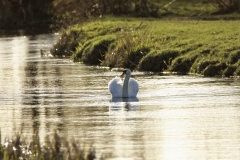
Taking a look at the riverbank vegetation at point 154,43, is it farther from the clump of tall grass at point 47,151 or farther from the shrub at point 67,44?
the clump of tall grass at point 47,151

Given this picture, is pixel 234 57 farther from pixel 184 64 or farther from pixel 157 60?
pixel 157 60

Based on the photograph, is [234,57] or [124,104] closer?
[124,104]

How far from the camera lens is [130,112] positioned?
64.7 feet

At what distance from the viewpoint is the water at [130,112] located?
14852 mm

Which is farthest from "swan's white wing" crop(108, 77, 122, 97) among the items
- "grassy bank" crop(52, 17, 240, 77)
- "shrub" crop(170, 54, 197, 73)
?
"shrub" crop(170, 54, 197, 73)

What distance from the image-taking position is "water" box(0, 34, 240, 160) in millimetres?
14852

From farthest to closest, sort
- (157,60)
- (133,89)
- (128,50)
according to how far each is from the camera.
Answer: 1. (128,50)
2. (157,60)
3. (133,89)

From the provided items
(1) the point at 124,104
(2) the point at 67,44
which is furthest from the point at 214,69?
(2) the point at 67,44

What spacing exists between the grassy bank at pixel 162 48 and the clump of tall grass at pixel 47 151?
13.8 m

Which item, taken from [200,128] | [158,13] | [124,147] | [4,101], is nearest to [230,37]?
[4,101]

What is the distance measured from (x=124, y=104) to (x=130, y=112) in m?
1.80

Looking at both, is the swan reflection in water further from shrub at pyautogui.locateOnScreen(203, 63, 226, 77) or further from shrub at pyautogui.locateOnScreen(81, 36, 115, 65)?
shrub at pyautogui.locateOnScreen(81, 36, 115, 65)

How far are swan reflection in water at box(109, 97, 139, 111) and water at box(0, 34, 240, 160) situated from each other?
23 millimetres

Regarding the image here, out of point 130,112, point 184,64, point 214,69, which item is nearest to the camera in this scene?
point 130,112
